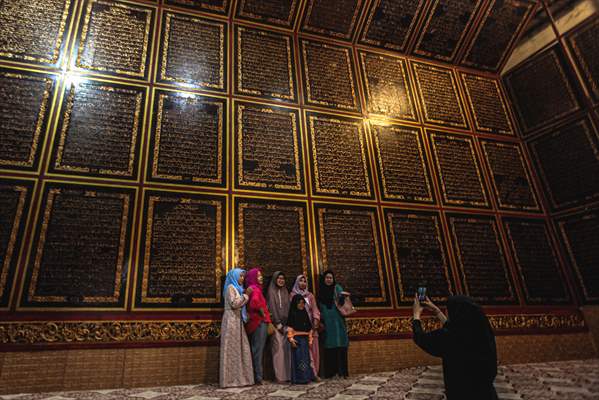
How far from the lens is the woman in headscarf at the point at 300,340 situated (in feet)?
15.4

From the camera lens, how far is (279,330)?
5.04 metres

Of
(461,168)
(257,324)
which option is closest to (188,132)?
(257,324)

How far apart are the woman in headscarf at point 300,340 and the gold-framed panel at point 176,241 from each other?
1.05 m

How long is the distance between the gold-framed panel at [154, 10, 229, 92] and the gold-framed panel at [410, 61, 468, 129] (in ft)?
13.6

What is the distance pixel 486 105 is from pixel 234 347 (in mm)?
7517

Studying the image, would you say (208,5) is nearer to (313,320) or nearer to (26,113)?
(26,113)

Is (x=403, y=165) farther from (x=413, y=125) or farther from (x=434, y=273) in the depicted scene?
(x=434, y=273)

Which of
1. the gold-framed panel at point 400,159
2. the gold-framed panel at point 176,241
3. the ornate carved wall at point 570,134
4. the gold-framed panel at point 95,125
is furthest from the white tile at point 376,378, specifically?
the gold-framed panel at point 95,125

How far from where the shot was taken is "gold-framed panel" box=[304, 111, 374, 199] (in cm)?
648

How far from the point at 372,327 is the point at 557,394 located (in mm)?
2690

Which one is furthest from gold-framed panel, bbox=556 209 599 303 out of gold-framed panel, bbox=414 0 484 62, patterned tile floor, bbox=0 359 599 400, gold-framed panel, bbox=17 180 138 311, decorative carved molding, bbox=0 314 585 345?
gold-framed panel, bbox=17 180 138 311

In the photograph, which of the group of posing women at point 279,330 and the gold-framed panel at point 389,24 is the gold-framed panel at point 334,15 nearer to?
the gold-framed panel at point 389,24

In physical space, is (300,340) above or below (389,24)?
below

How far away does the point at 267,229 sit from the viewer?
5.84 metres
